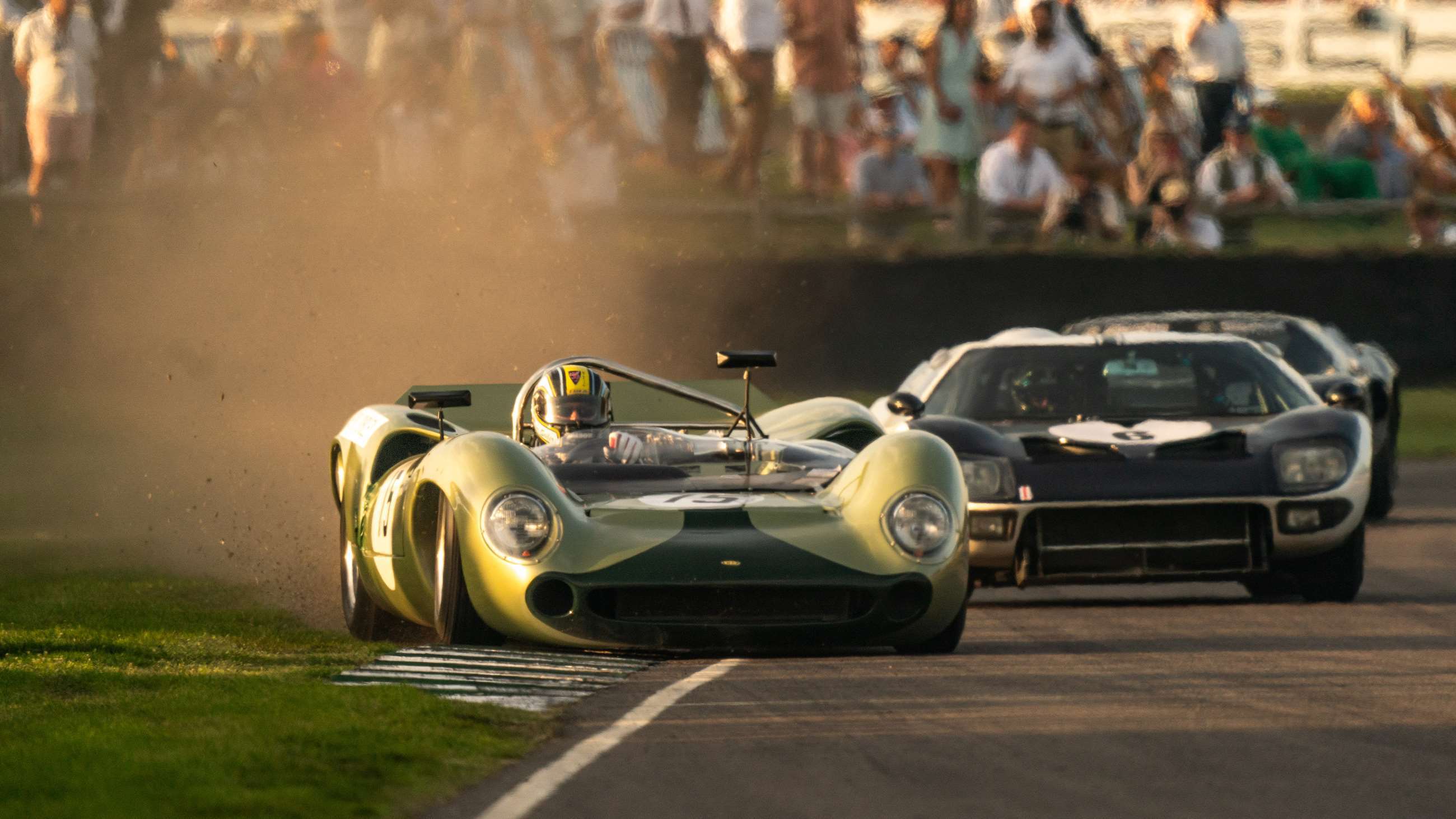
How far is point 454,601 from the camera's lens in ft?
25.9

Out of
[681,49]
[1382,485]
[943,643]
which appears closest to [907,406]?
[943,643]

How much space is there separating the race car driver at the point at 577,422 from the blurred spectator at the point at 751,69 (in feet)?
30.6

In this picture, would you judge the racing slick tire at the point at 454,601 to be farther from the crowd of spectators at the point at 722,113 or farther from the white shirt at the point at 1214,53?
the white shirt at the point at 1214,53

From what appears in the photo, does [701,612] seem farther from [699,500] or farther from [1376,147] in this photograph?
[1376,147]

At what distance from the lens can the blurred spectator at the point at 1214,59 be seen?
20.4 metres

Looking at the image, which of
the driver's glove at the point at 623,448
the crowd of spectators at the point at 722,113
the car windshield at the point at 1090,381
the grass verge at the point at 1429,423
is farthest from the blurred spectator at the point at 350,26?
the driver's glove at the point at 623,448

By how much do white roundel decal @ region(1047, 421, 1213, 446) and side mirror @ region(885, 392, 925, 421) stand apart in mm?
632

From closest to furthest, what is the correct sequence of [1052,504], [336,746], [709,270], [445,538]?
[336,746] < [445,538] < [1052,504] < [709,270]

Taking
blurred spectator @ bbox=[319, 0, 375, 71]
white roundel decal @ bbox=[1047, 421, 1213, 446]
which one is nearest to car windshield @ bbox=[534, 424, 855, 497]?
white roundel decal @ bbox=[1047, 421, 1213, 446]

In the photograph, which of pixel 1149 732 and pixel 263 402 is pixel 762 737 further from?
pixel 263 402

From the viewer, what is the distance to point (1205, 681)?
24.9ft

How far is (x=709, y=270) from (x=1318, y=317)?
190 inches

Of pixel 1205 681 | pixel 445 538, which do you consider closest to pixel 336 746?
pixel 445 538

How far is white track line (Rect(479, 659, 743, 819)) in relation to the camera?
5.56m
